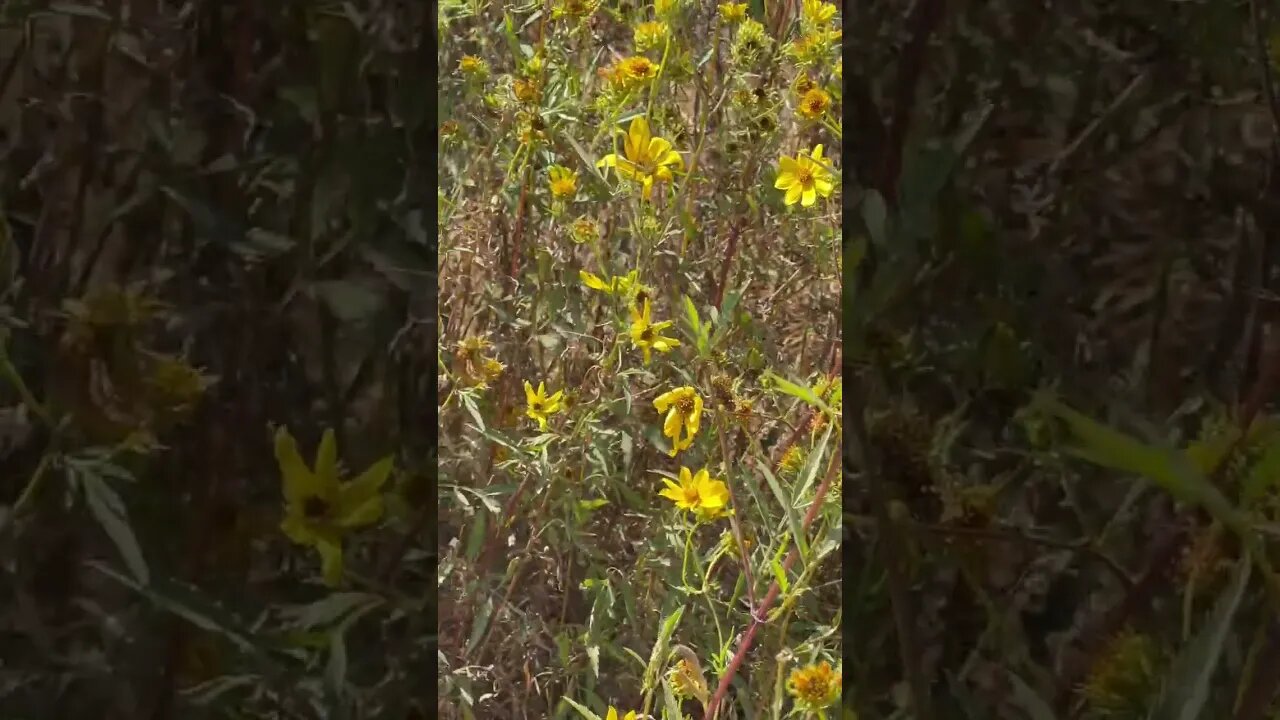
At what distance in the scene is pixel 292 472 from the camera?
1.62ft

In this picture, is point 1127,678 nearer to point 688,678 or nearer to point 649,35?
point 688,678

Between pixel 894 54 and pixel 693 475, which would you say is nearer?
pixel 894 54

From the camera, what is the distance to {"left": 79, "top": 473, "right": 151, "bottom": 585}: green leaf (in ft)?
1.61

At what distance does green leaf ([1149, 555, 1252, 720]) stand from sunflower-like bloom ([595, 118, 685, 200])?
52 centimetres

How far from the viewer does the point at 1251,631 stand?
494 millimetres

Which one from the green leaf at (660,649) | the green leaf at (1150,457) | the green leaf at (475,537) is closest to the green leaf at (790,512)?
the green leaf at (660,649)

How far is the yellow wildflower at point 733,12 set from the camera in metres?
0.86

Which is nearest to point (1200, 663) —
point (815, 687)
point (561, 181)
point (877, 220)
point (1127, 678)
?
point (1127, 678)

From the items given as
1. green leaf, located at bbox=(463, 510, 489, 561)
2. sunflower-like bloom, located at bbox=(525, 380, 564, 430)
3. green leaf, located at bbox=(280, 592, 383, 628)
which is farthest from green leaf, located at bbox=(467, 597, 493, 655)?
green leaf, located at bbox=(280, 592, 383, 628)

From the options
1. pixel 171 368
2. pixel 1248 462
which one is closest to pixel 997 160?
pixel 1248 462

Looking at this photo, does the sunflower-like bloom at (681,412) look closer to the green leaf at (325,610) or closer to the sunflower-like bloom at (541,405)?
the sunflower-like bloom at (541,405)

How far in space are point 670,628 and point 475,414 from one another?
0.75ft

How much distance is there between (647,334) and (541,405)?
103 mm

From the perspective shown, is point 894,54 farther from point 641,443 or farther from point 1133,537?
point 641,443
